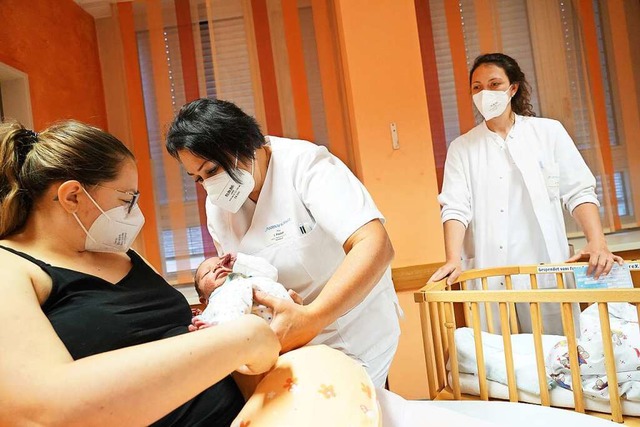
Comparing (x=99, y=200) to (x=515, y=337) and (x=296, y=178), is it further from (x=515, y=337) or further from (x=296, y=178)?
(x=515, y=337)

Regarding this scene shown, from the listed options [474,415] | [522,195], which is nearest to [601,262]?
[522,195]

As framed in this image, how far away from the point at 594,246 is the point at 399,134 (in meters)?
1.08

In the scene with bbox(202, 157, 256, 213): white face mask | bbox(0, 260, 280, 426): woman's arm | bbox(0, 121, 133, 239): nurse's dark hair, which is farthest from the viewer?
bbox(202, 157, 256, 213): white face mask

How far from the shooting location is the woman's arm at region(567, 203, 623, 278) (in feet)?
6.40

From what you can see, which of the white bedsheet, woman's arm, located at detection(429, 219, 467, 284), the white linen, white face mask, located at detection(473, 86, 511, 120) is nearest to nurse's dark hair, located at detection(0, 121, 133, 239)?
the white bedsheet

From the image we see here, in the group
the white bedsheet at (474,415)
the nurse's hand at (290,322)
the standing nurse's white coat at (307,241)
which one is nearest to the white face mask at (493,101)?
the standing nurse's white coat at (307,241)

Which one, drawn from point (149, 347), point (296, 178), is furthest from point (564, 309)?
point (149, 347)

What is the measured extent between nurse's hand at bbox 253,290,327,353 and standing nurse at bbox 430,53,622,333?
1392 mm

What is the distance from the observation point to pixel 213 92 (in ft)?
10.9

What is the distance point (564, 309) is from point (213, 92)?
8.53 feet

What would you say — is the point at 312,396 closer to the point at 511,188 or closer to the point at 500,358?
the point at 500,358

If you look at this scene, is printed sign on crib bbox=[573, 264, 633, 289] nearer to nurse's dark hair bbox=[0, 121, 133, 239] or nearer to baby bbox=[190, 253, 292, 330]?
baby bbox=[190, 253, 292, 330]

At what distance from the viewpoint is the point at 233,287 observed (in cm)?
111

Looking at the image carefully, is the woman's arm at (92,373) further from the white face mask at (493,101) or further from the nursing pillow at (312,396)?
the white face mask at (493,101)
